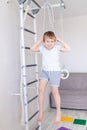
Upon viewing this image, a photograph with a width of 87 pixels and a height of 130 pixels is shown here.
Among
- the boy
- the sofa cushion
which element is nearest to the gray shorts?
the boy

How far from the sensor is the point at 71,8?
4.49m

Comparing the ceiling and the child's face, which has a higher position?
the ceiling

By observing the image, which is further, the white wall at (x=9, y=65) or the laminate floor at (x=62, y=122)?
the laminate floor at (x=62, y=122)

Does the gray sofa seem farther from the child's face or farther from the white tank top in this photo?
the child's face

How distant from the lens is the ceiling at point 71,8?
399cm

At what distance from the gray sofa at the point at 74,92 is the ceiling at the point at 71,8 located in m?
1.59

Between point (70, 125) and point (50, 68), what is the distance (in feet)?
5.48

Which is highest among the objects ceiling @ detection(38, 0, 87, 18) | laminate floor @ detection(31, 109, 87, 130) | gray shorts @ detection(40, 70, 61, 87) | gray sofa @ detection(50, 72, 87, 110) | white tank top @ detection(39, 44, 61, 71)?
ceiling @ detection(38, 0, 87, 18)

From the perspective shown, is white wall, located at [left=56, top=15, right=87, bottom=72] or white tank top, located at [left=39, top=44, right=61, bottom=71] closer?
white tank top, located at [left=39, top=44, right=61, bottom=71]

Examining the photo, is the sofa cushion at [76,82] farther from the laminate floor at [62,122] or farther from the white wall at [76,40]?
the laminate floor at [62,122]

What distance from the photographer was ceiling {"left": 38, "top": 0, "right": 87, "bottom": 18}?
13.1 ft

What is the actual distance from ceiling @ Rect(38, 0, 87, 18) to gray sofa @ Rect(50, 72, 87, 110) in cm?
159

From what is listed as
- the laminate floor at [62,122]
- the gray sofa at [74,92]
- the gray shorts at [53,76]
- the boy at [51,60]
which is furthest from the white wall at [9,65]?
the gray sofa at [74,92]

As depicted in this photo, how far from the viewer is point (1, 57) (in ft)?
8.25
